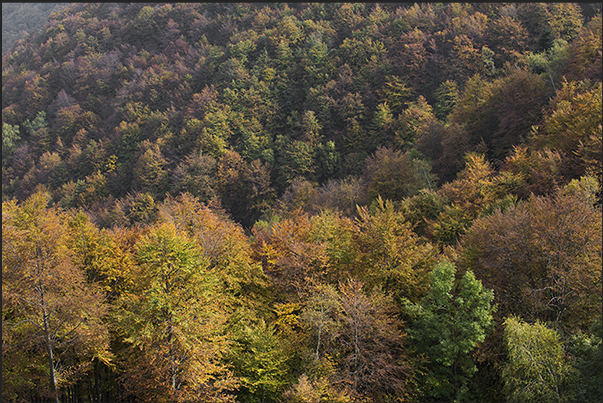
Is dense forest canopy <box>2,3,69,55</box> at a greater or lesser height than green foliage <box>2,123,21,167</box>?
greater

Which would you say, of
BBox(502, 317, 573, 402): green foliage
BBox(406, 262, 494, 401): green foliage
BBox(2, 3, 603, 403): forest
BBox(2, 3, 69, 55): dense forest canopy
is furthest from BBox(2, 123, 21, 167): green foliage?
BBox(502, 317, 573, 402): green foliage

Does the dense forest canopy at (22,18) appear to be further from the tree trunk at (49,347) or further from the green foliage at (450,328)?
the green foliage at (450,328)

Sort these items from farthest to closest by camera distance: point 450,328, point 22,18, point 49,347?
point 22,18, point 450,328, point 49,347

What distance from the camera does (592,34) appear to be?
131 ft

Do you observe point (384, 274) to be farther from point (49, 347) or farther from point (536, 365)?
point (49, 347)

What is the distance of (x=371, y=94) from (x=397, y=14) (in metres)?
20.1

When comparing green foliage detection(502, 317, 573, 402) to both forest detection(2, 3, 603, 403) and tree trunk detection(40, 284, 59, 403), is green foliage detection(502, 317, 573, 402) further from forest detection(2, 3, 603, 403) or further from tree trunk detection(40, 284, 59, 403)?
tree trunk detection(40, 284, 59, 403)

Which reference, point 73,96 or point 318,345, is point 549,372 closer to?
point 318,345

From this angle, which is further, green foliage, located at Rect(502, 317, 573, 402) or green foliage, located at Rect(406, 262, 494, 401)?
green foliage, located at Rect(406, 262, 494, 401)

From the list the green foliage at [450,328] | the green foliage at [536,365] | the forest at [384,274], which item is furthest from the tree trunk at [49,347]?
the green foliage at [536,365]

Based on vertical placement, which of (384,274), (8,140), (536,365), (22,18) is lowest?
(8,140)

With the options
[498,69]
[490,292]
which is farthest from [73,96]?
[490,292]

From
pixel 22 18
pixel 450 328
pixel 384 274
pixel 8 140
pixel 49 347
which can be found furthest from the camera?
pixel 22 18

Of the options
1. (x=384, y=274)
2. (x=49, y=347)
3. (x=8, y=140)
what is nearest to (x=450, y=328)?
(x=384, y=274)
